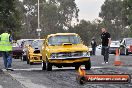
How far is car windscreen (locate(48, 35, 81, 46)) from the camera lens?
2162 cm

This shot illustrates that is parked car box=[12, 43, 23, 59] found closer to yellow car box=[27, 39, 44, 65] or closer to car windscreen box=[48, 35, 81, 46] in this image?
yellow car box=[27, 39, 44, 65]

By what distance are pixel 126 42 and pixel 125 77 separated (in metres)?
35.6

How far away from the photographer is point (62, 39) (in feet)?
71.4

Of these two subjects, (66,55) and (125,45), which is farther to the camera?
(125,45)

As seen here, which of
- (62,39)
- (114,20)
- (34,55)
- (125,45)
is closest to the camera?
(62,39)

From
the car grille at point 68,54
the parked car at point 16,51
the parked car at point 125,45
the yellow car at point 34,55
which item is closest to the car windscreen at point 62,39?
the car grille at point 68,54

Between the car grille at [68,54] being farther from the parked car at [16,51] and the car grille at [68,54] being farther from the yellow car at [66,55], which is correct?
the parked car at [16,51]

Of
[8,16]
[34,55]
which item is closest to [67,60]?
[34,55]

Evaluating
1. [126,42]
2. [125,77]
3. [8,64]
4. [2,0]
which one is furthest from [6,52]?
[2,0]

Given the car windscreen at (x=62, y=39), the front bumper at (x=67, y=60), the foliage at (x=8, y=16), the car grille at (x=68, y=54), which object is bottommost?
the front bumper at (x=67, y=60)

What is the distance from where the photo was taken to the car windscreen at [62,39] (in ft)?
70.9

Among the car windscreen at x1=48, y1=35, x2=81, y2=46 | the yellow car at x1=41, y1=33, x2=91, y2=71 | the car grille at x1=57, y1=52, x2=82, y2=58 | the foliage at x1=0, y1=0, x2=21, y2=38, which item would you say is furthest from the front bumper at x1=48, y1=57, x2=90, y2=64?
the foliage at x1=0, y1=0, x2=21, y2=38

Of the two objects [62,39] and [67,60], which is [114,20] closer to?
[62,39]

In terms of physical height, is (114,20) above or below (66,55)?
above
